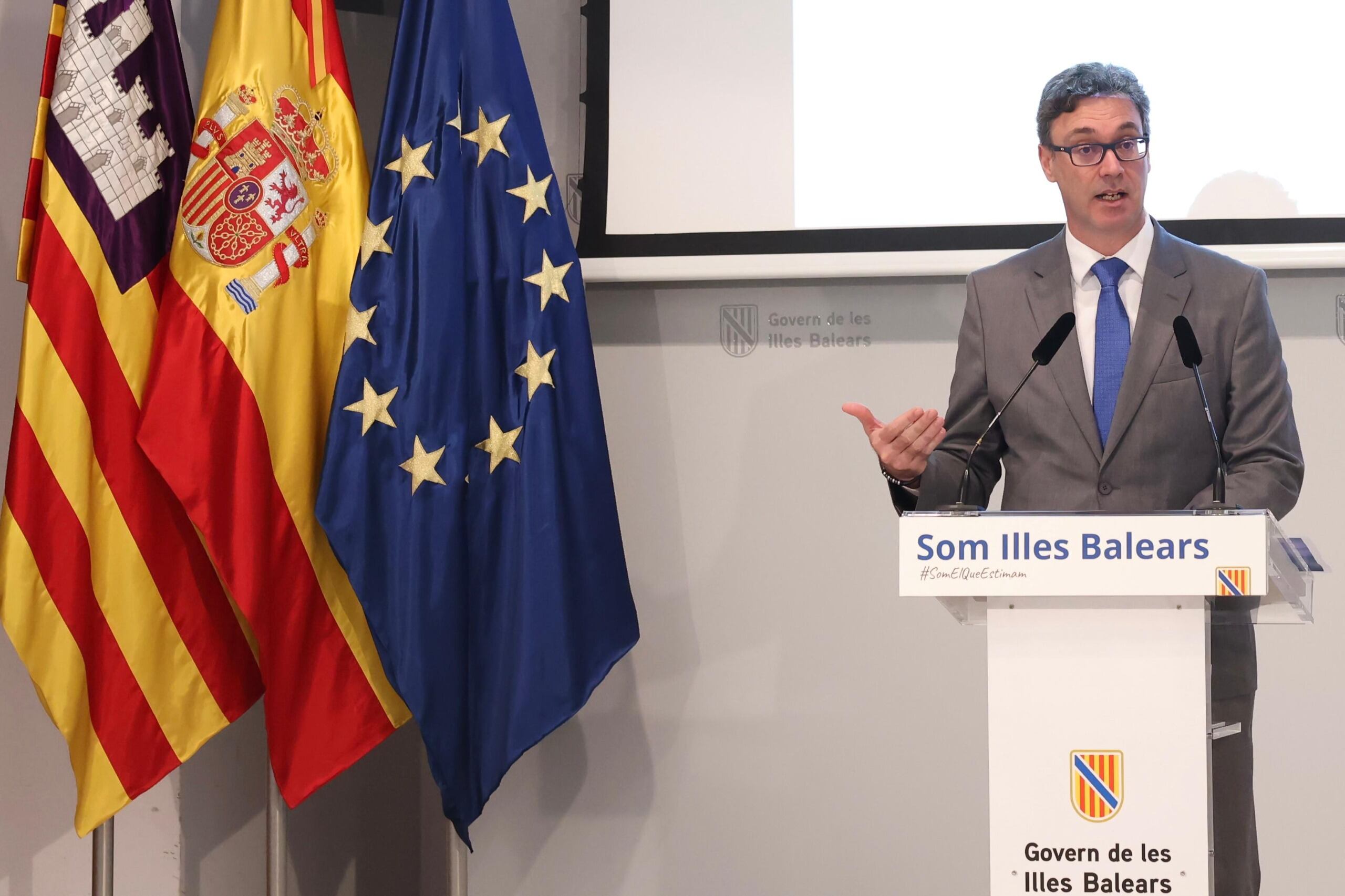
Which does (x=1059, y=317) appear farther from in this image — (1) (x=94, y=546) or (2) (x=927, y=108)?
(1) (x=94, y=546)

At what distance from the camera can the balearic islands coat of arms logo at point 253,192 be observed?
91.1 inches

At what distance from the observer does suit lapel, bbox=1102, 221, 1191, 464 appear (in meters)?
1.83

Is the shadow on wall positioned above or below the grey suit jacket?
above

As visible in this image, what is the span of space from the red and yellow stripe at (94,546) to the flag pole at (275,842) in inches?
10.3

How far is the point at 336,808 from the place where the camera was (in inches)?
126

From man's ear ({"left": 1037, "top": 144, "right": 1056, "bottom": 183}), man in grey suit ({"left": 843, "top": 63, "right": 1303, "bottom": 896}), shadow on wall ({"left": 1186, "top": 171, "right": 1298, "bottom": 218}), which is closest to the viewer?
man in grey suit ({"left": 843, "top": 63, "right": 1303, "bottom": 896})

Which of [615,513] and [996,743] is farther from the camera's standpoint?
[615,513]

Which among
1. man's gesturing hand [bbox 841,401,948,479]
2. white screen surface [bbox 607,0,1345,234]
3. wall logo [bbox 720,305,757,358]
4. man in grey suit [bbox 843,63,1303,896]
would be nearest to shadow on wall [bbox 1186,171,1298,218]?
white screen surface [bbox 607,0,1345,234]

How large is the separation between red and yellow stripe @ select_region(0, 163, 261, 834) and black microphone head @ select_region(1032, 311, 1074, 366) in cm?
168

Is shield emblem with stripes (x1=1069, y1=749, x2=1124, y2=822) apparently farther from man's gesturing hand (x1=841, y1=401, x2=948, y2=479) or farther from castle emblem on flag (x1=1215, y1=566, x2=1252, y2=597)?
man's gesturing hand (x1=841, y1=401, x2=948, y2=479)

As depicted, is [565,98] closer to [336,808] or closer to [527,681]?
[527,681]

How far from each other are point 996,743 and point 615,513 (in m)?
1.37

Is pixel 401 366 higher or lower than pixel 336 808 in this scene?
higher


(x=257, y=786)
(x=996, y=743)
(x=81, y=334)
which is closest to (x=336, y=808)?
(x=257, y=786)
